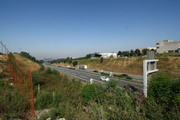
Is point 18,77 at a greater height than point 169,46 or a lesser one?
lesser

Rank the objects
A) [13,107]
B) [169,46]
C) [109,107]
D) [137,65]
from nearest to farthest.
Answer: [109,107] → [13,107] → [137,65] → [169,46]

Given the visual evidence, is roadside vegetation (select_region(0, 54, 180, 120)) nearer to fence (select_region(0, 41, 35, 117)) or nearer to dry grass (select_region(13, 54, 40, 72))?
fence (select_region(0, 41, 35, 117))

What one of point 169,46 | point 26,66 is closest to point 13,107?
point 26,66

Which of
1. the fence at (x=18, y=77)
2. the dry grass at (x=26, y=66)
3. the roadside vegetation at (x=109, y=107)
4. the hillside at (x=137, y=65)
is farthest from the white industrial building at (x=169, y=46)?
the fence at (x=18, y=77)

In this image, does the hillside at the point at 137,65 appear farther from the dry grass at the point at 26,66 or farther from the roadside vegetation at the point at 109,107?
the dry grass at the point at 26,66

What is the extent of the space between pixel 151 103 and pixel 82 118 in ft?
6.44

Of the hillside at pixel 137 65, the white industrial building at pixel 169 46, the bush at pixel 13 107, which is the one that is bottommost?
the hillside at pixel 137 65

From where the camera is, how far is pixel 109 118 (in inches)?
106

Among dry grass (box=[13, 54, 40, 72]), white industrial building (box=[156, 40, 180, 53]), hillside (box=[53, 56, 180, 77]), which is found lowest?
hillside (box=[53, 56, 180, 77])

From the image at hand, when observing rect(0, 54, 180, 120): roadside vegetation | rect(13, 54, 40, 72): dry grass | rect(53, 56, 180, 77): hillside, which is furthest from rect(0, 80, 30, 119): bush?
rect(53, 56, 180, 77): hillside

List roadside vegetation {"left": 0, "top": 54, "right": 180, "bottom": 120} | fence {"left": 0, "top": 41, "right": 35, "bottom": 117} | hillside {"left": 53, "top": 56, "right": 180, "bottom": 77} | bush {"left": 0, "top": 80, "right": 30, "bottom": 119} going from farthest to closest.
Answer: hillside {"left": 53, "top": 56, "right": 180, "bottom": 77} < fence {"left": 0, "top": 41, "right": 35, "bottom": 117} < bush {"left": 0, "top": 80, "right": 30, "bottom": 119} < roadside vegetation {"left": 0, "top": 54, "right": 180, "bottom": 120}

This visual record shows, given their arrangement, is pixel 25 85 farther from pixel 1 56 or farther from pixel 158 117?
pixel 158 117

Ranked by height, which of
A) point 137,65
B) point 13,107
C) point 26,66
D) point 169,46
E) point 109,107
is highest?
point 169,46

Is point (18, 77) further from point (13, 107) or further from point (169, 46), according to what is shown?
point (169, 46)
